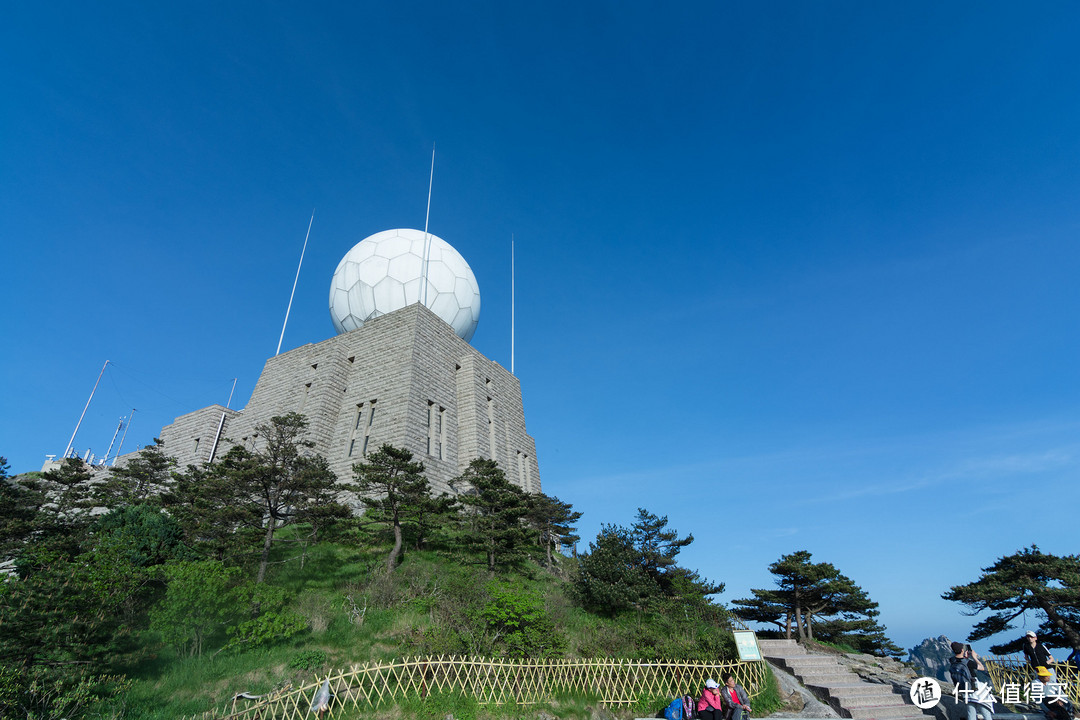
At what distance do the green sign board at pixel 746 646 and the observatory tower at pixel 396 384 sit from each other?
11.3 m

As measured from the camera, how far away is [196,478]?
55.6 ft

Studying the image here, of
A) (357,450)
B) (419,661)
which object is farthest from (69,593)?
(357,450)

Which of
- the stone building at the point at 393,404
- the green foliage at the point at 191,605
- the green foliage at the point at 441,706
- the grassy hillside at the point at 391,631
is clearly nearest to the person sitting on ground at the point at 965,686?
the grassy hillside at the point at 391,631

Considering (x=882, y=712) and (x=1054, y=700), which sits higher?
(x=1054, y=700)

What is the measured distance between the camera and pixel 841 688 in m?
10.8

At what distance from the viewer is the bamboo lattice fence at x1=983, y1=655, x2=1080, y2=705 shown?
10.3 metres

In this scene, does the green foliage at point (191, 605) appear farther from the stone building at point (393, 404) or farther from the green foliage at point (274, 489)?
the stone building at point (393, 404)

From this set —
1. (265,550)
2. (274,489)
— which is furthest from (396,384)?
(265,550)

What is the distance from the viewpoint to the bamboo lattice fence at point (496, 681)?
8.30 m

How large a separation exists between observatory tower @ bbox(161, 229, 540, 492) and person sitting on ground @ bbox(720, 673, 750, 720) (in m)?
12.5

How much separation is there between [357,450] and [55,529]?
8.64m

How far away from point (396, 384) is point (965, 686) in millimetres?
18013

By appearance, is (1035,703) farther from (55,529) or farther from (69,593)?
(55,529)

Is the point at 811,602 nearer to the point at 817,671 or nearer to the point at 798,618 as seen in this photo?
the point at 798,618
